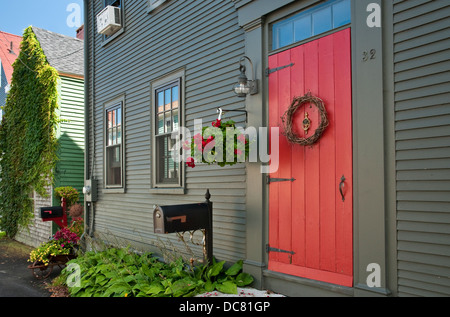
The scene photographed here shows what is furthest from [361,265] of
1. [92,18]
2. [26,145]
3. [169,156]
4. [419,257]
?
[26,145]

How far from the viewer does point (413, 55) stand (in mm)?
3123

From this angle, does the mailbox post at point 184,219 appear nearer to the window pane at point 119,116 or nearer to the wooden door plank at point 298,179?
the wooden door plank at point 298,179

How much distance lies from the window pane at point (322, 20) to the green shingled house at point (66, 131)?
815 centimetres

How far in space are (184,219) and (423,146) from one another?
256cm

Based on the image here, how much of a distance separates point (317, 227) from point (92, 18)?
790 cm

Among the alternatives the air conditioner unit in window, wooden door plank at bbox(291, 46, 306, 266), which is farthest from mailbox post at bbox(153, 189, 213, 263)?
the air conditioner unit in window

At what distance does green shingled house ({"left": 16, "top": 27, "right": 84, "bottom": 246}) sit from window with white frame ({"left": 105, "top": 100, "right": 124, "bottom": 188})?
7.92 feet

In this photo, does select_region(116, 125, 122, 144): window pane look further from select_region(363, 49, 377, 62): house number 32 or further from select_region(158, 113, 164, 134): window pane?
select_region(363, 49, 377, 62): house number 32

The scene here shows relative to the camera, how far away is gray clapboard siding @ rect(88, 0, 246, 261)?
16.6 ft

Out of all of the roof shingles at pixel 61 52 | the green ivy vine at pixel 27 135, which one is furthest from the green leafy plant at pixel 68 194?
the roof shingles at pixel 61 52

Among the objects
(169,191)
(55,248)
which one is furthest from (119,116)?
(55,248)

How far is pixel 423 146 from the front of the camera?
303 cm
